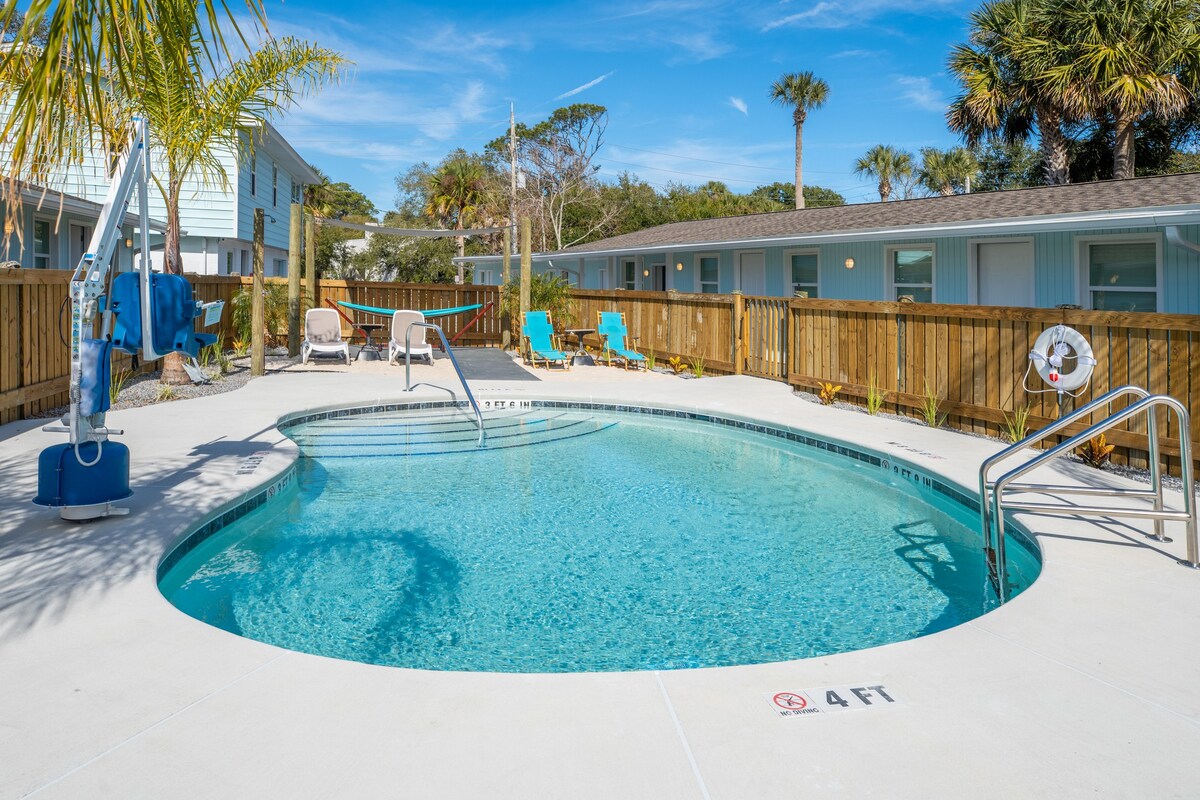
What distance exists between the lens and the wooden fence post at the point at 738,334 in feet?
43.0

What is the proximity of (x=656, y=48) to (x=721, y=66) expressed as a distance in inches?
146

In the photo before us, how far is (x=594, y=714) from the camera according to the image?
114 inches

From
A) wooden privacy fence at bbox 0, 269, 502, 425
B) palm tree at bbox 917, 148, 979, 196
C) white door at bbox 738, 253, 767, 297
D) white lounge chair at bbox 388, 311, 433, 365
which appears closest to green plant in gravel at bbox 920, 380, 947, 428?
white door at bbox 738, 253, 767, 297

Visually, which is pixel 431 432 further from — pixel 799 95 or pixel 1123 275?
pixel 799 95

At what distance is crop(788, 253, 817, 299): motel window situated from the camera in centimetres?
1488

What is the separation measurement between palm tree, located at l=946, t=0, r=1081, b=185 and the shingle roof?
769cm

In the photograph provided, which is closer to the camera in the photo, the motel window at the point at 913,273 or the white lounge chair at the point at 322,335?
the motel window at the point at 913,273

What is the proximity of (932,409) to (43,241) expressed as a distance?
45.4 ft

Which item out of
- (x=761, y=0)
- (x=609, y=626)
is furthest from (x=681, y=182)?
(x=609, y=626)

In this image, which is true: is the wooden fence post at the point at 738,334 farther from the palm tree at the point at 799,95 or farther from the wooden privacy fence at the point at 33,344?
the palm tree at the point at 799,95

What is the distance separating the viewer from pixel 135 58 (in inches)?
130

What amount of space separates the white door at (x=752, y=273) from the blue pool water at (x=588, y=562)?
7906mm

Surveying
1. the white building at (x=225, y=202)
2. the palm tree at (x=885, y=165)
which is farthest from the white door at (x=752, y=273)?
the palm tree at (x=885, y=165)

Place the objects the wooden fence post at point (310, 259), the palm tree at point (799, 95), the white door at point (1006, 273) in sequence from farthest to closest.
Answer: the palm tree at point (799, 95)
the wooden fence post at point (310, 259)
the white door at point (1006, 273)
